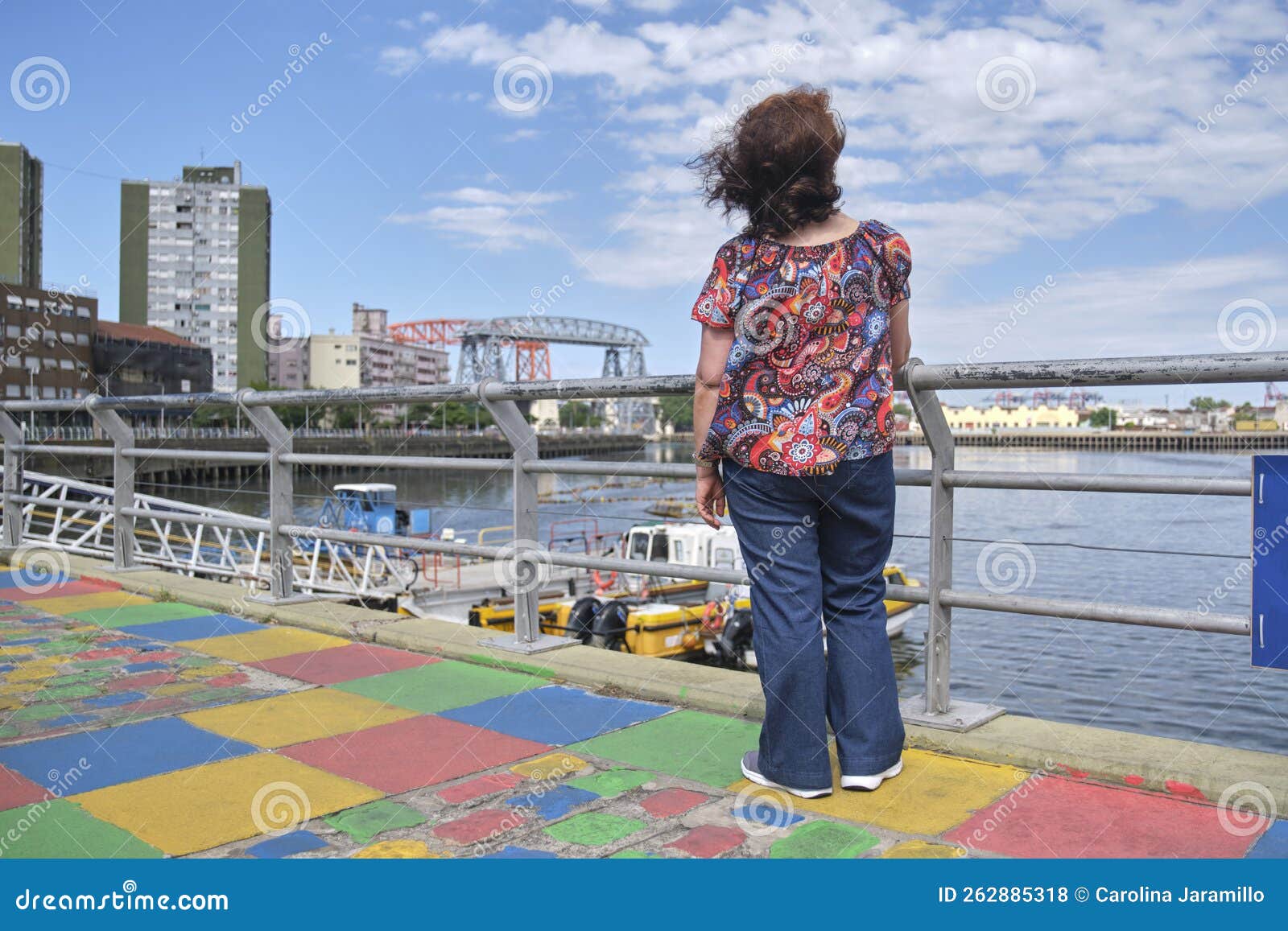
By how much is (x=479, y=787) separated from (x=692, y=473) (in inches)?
49.1

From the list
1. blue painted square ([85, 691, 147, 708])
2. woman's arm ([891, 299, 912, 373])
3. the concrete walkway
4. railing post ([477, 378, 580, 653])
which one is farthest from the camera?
railing post ([477, 378, 580, 653])

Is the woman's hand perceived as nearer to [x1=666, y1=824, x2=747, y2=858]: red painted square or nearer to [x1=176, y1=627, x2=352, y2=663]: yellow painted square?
[x1=666, y1=824, x2=747, y2=858]: red painted square

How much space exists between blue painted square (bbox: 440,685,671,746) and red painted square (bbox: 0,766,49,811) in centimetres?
111

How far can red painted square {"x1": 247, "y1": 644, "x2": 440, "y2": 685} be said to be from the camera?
3701mm

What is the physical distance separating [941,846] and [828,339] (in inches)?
44.5

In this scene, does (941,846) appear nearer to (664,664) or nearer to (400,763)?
(400,763)

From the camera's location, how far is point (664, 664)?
3662 mm

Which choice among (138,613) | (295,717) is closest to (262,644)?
(138,613)

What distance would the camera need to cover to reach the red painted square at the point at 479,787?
7.84 feet

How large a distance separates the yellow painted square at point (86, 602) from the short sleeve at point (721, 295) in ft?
13.2

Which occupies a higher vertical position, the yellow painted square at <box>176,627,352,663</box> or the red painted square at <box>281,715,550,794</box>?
the red painted square at <box>281,715,550,794</box>

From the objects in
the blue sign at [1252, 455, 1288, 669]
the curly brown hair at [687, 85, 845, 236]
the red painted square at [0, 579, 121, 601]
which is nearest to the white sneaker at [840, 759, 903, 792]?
the blue sign at [1252, 455, 1288, 669]

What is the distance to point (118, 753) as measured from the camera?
2.77 m
